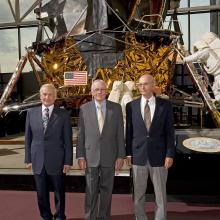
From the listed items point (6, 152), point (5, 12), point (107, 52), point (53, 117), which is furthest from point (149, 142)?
point (5, 12)

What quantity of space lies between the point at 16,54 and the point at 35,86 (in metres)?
3.22

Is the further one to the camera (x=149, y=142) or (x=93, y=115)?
(x=93, y=115)

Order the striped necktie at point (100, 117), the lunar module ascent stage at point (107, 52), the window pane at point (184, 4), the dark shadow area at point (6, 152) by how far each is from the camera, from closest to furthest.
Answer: the striped necktie at point (100, 117) < the dark shadow area at point (6, 152) < the lunar module ascent stage at point (107, 52) < the window pane at point (184, 4)

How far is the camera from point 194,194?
5184 millimetres

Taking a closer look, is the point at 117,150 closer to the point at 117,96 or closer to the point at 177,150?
the point at 177,150

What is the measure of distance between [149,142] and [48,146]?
1.01m

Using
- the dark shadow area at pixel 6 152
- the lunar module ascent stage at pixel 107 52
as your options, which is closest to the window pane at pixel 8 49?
the lunar module ascent stage at pixel 107 52

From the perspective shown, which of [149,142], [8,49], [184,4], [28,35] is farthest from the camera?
[8,49]

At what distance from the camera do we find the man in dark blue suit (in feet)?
12.9

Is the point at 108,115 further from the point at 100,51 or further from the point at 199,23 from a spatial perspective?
the point at 199,23

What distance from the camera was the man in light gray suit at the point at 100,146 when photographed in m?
3.88

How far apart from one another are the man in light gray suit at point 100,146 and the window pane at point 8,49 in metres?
20.9

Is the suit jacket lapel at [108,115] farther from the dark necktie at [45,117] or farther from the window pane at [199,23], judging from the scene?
the window pane at [199,23]

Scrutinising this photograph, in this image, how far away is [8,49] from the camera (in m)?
24.3
